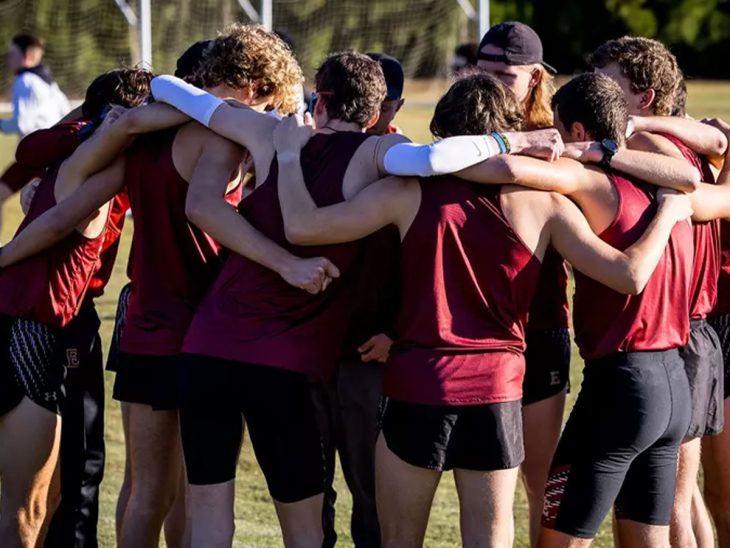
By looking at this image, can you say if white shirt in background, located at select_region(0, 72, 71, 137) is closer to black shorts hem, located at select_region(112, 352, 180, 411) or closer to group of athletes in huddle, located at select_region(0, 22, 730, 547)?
group of athletes in huddle, located at select_region(0, 22, 730, 547)

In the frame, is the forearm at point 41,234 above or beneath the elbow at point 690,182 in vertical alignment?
beneath

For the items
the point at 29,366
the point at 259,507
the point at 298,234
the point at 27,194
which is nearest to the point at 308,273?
the point at 298,234

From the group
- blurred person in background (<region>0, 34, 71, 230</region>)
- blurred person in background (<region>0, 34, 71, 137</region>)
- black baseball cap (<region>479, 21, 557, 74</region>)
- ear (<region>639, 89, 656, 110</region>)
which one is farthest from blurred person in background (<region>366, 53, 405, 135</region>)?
blurred person in background (<region>0, 34, 71, 137</region>)

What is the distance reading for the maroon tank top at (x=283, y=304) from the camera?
364 cm

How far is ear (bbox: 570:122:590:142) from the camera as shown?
3.82 meters

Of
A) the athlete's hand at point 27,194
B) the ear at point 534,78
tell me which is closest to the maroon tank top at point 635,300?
the ear at point 534,78

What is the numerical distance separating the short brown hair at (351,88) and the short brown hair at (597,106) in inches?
23.0

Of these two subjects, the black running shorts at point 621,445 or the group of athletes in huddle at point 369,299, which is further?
the black running shorts at point 621,445

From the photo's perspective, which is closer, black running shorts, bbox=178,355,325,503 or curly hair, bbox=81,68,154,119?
black running shorts, bbox=178,355,325,503

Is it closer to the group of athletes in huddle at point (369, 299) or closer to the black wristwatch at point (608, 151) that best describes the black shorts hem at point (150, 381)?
the group of athletes in huddle at point (369, 299)

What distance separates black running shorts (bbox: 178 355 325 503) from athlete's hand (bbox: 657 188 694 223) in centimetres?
117

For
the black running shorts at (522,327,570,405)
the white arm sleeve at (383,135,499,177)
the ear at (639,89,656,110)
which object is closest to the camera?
the white arm sleeve at (383,135,499,177)

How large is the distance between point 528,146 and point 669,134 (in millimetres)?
724

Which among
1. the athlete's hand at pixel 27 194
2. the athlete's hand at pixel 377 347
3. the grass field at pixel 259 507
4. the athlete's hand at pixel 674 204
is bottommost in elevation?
the grass field at pixel 259 507
